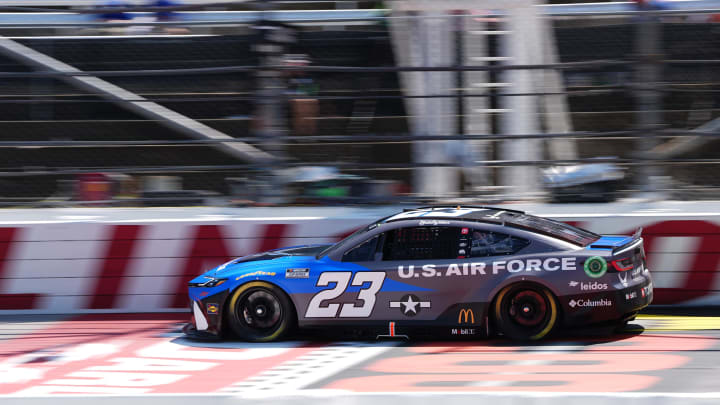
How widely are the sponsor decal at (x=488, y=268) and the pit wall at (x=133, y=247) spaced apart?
6.24ft

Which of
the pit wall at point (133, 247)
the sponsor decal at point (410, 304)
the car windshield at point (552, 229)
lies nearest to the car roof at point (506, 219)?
the car windshield at point (552, 229)

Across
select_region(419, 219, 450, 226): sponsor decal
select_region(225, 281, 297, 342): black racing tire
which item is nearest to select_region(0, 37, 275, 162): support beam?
select_region(225, 281, 297, 342): black racing tire

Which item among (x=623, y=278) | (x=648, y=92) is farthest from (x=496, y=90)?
(x=623, y=278)

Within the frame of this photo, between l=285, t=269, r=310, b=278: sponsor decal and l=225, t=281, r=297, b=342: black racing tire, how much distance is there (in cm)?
15

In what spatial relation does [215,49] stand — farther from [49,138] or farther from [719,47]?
[719,47]

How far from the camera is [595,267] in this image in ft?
22.0

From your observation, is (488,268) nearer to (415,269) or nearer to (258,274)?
(415,269)

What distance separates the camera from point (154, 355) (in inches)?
285

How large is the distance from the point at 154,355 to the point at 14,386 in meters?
1.16

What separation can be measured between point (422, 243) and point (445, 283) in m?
0.40

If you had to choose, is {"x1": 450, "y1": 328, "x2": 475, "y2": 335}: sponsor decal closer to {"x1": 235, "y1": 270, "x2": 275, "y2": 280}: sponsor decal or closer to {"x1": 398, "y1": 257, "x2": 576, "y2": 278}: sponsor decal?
{"x1": 398, "y1": 257, "x2": 576, "y2": 278}: sponsor decal

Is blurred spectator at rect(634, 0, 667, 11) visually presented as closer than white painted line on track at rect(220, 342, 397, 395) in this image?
No

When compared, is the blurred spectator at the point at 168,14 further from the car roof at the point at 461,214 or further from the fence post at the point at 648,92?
the fence post at the point at 648,92

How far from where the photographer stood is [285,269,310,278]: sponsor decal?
23.7 ft
